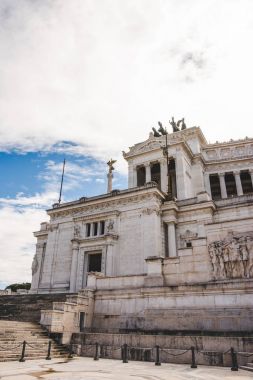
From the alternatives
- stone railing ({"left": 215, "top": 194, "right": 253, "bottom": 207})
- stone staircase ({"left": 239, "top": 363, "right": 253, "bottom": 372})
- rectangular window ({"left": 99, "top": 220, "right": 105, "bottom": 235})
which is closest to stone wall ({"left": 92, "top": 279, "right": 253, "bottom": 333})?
stone staircase ({"left": 239, "top": 363, "right": 253, "bottom": 372})

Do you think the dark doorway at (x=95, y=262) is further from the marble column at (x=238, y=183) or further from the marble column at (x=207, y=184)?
the marble column at (x=238, y=183)

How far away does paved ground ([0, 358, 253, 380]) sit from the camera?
9.91m

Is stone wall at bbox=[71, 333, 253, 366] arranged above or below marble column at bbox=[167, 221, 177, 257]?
below

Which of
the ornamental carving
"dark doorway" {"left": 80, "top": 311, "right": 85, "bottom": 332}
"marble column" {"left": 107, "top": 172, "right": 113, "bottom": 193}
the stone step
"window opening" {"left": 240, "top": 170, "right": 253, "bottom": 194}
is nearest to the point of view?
the stone step

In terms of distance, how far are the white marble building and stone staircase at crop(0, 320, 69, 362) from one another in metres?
4.48

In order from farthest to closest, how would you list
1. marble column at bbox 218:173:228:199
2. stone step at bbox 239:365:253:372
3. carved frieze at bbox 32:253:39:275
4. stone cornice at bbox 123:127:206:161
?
marble column at bbox 218:173:228:199, stone cornice at bbox 123:127:206:161, carved frieze at bbox 32:253:39:275, stone step at bbox 239:365:253:372

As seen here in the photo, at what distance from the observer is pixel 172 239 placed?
30.5 metres

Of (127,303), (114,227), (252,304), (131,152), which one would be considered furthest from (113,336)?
(131,152)

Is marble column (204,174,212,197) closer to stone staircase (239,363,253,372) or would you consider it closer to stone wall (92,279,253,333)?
stone wall (92,279,253,333)

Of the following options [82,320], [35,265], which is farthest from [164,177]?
[82,320]

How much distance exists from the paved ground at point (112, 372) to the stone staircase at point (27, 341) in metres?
0.99

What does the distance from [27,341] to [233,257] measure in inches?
492

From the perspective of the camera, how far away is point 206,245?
19.2m

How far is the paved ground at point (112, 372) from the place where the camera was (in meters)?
9.91
